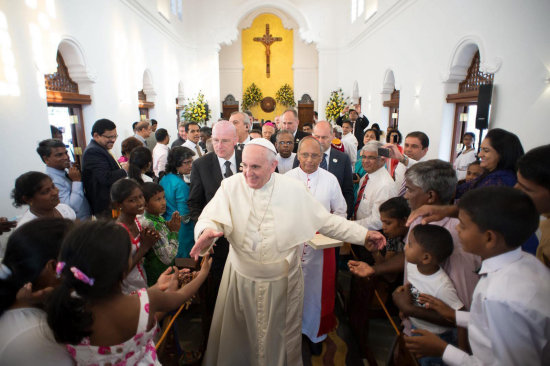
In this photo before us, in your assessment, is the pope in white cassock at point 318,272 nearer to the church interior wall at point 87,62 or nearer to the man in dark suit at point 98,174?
the man in dark suit at point 98,174

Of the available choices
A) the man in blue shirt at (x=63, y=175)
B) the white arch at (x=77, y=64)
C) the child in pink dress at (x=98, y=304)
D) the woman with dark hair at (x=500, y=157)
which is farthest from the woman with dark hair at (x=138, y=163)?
the white arch at (x=77, y=64)

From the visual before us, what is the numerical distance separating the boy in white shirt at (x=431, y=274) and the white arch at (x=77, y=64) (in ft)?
22.5

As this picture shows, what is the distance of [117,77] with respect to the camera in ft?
25.6

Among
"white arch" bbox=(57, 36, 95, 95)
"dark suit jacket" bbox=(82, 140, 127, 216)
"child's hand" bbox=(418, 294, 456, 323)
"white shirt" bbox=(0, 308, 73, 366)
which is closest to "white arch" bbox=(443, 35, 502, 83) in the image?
"child's hand" bbox=(418, 294, 456, 323)

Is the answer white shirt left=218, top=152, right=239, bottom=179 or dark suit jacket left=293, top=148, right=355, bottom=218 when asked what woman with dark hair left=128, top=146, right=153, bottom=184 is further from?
dark suit jacket left=293, top=148, right=355, bottom=218

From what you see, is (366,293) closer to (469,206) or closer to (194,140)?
(469,206)

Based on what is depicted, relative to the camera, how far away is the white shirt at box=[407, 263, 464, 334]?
1941mm

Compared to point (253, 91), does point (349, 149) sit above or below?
below

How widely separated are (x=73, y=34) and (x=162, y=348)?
Result: 6348 mm

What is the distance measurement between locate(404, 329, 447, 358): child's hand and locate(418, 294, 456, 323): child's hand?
0.24 meters

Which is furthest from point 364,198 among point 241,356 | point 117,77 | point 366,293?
point 117,77

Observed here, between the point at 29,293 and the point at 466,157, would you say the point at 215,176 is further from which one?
the point at 466,157

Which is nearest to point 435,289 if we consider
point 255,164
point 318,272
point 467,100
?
point 318,272

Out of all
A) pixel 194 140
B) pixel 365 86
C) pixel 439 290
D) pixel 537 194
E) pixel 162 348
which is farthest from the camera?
Answer: pixel 365 86
